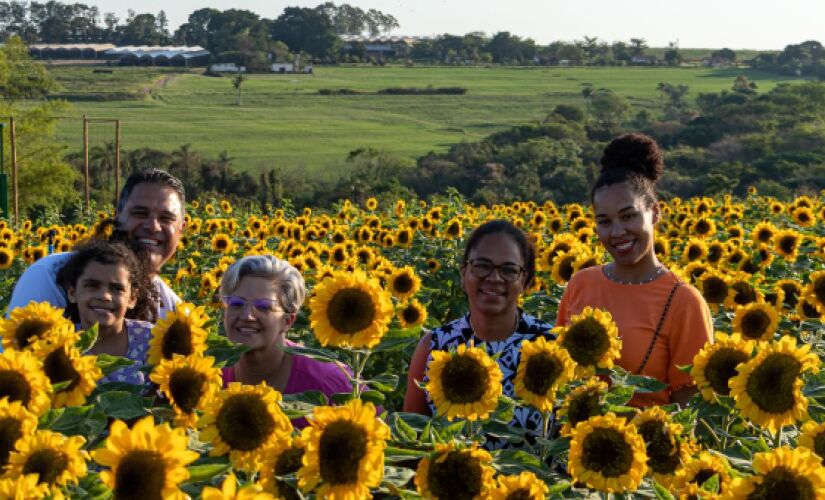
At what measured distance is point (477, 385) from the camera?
2.45 metres

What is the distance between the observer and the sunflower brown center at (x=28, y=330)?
2.60 metres

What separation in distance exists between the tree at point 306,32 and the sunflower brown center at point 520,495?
113m

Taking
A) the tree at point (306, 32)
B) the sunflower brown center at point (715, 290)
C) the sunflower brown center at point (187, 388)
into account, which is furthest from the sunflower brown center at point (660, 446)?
the tree at point (306, 32)

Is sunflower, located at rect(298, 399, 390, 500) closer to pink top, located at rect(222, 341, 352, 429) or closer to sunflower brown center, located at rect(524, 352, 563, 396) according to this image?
sunflower brown center, located at rect(524, 352, 563, 396)

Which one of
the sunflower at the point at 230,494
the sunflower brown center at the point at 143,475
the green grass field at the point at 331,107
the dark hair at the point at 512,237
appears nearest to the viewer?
the sunflower at the point at 230,494

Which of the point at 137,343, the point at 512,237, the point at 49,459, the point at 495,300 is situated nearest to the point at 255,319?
the point at 137,343

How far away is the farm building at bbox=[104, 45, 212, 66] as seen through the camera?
345 feet

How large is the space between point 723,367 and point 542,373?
0.48m

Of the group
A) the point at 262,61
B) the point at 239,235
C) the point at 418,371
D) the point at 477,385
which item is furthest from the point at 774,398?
the point at 262,61

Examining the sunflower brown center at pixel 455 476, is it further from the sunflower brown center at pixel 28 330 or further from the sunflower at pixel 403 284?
the sunflower at pixel 403 284

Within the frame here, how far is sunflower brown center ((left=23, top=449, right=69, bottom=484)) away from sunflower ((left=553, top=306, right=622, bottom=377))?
1376 millimetres

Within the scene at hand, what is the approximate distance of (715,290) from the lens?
5.42 metres

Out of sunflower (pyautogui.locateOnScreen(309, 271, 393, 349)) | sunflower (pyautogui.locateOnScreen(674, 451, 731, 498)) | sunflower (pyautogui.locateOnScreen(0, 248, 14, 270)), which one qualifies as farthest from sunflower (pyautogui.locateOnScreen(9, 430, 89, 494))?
sunflower (pyautogui.locateOnScreen(0, 248, 14, 270))

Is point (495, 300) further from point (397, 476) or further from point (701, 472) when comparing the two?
point (397, 476)
